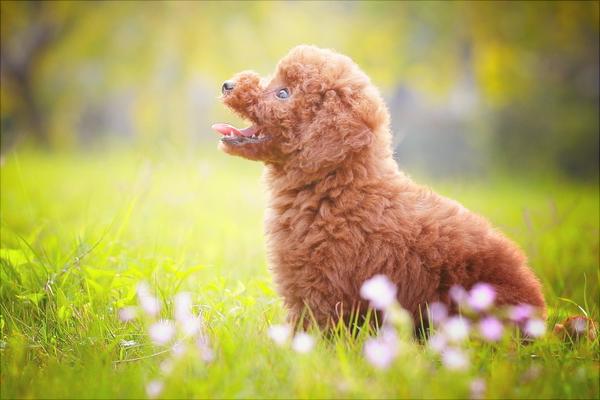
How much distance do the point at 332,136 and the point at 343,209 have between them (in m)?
0.33

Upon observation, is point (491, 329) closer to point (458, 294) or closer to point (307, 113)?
point (458, 294)

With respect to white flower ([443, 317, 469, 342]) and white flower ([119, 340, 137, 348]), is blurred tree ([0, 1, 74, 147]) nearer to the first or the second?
white flower ([119, 340, 137, 348])

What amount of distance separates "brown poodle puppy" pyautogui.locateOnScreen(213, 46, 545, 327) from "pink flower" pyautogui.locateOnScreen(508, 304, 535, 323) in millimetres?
54

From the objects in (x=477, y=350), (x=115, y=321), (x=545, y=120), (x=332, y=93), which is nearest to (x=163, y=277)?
(x=115, y=321)

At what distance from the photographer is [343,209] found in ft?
8.18

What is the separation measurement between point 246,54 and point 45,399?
21.9 ft

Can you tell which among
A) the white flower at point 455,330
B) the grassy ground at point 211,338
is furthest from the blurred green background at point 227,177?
the white flower at point 455,330

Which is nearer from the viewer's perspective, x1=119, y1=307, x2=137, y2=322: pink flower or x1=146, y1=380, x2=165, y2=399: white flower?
x1=146, y1=380, x2=165, y2=399: white flower

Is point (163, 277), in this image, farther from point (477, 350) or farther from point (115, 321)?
point (477, 350)

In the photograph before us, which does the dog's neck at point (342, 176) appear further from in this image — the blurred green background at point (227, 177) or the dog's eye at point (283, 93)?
the blurred green background at point (227, 177)

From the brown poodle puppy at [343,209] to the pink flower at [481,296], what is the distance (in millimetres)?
53

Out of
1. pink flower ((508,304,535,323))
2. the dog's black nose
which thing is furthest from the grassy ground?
the dog's black nose

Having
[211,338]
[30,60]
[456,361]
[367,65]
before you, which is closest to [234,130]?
[211,338]

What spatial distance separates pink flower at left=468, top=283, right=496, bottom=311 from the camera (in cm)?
216
